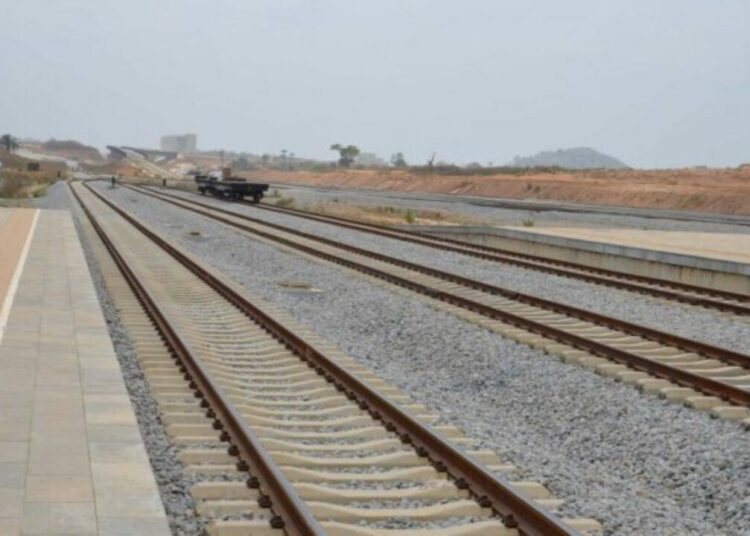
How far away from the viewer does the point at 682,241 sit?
31.0 metres

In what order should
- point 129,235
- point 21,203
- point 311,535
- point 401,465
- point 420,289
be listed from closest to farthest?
1. point 311,535
2. point 401,465
3. point 420,289
4. point 129,235
5. point 21,203

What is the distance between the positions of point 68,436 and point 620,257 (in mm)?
21082

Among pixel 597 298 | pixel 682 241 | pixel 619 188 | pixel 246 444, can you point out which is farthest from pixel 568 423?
pixel 619 188

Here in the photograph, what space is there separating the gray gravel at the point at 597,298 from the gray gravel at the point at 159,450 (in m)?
7.29

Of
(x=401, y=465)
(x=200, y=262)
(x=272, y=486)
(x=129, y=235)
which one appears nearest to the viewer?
(x=272, y=486)

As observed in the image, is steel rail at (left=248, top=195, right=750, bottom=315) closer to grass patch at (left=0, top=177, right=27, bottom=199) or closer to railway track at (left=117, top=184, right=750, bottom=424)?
railway track at (left=117, top=184, right=750, bottom=424)

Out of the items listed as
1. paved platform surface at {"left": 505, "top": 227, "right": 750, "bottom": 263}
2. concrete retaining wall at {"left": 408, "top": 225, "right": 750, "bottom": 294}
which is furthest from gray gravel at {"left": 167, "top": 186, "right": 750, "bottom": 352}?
paved platform surface at {"left": 505, "top": 227, "right": 750, "bottom": 263}

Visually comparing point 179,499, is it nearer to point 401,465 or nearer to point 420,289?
point 401,465

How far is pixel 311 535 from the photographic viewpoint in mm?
5703

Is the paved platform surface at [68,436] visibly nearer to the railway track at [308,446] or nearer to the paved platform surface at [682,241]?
the railway track at [308,446]

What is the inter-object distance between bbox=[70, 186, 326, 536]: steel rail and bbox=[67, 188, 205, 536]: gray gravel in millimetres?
433

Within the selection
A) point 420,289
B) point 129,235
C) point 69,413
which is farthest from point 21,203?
point 69,413

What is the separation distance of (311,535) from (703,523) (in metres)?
2.71

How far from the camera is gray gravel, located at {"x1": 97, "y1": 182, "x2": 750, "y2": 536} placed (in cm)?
720
